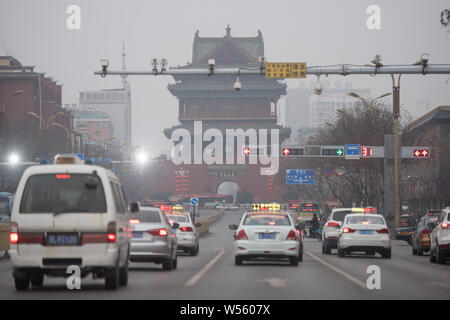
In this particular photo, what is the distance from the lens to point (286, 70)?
30.8 m

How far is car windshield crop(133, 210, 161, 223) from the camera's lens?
23.9m

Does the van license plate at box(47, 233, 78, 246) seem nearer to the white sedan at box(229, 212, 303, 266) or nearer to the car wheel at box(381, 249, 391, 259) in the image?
the white sedan at box(229, 212, 303, 266)

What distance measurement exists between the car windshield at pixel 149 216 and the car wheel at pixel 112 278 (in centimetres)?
671

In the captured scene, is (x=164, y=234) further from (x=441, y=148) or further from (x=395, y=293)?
(x=441, y=148)

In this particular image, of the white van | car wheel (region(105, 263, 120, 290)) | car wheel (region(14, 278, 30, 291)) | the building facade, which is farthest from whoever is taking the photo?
the building facade

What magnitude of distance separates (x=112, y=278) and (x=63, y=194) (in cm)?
168

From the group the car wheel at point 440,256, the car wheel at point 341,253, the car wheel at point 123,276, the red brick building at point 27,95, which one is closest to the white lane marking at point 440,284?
the car wheel at point 123,276

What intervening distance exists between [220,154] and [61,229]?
12481cm

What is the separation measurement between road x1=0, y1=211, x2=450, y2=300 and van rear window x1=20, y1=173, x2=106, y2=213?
4.57 ft

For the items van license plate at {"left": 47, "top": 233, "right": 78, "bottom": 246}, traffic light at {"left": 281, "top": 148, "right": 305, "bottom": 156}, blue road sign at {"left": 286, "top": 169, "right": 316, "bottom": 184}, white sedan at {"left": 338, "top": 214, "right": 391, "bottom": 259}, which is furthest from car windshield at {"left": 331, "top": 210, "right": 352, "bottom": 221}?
blue road sign at {"left": 286, "top": 169, "right": 316, "bottom": 184}

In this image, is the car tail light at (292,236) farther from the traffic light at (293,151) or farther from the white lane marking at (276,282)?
the traffic light at (293,151)
